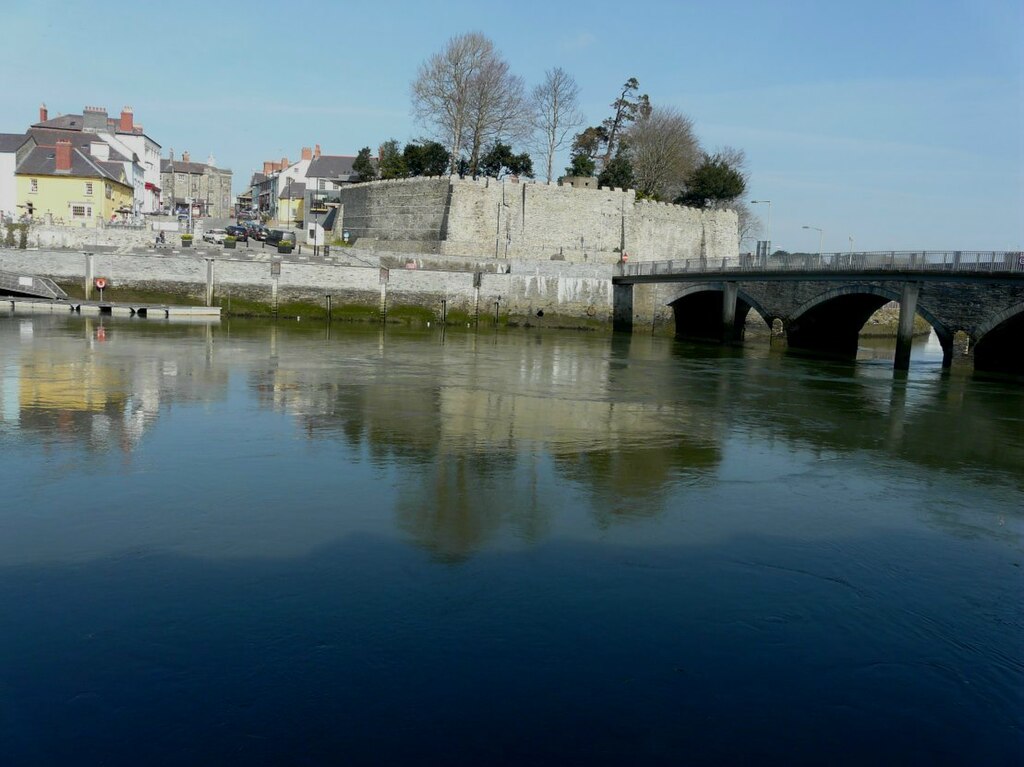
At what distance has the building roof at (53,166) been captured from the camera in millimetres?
54812

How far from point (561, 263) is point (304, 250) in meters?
14.9

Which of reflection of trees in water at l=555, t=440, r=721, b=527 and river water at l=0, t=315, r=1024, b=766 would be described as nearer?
river water at l=0, t=315, r=1024, b=766

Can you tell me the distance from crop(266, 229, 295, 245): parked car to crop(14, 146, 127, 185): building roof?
10810 millimetres

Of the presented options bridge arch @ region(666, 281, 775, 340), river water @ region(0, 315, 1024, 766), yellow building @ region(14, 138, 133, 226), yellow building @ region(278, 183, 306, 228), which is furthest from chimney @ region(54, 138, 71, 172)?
river water @ region(0, 315, 1024, 766)

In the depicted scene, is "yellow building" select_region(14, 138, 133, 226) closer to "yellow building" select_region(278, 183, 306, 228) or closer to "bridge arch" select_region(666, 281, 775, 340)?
"yellow building" select_region(278, 183, 306, 228)

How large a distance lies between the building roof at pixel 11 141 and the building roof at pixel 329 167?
29733 mm

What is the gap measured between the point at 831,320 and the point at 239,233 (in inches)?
1404

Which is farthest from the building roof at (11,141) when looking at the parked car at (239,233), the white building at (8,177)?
the parked car at (239,233)

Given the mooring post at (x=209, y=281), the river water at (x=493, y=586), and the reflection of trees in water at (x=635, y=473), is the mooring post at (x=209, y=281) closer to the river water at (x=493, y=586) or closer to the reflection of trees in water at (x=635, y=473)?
the river water at (x=493, y=586)

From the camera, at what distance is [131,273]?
1656 inches

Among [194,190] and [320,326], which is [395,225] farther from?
[194,190]

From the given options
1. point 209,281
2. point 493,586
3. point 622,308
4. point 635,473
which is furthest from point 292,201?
point 493,586

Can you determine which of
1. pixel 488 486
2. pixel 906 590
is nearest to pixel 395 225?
pixel 488 486

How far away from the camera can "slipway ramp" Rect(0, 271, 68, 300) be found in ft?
131
